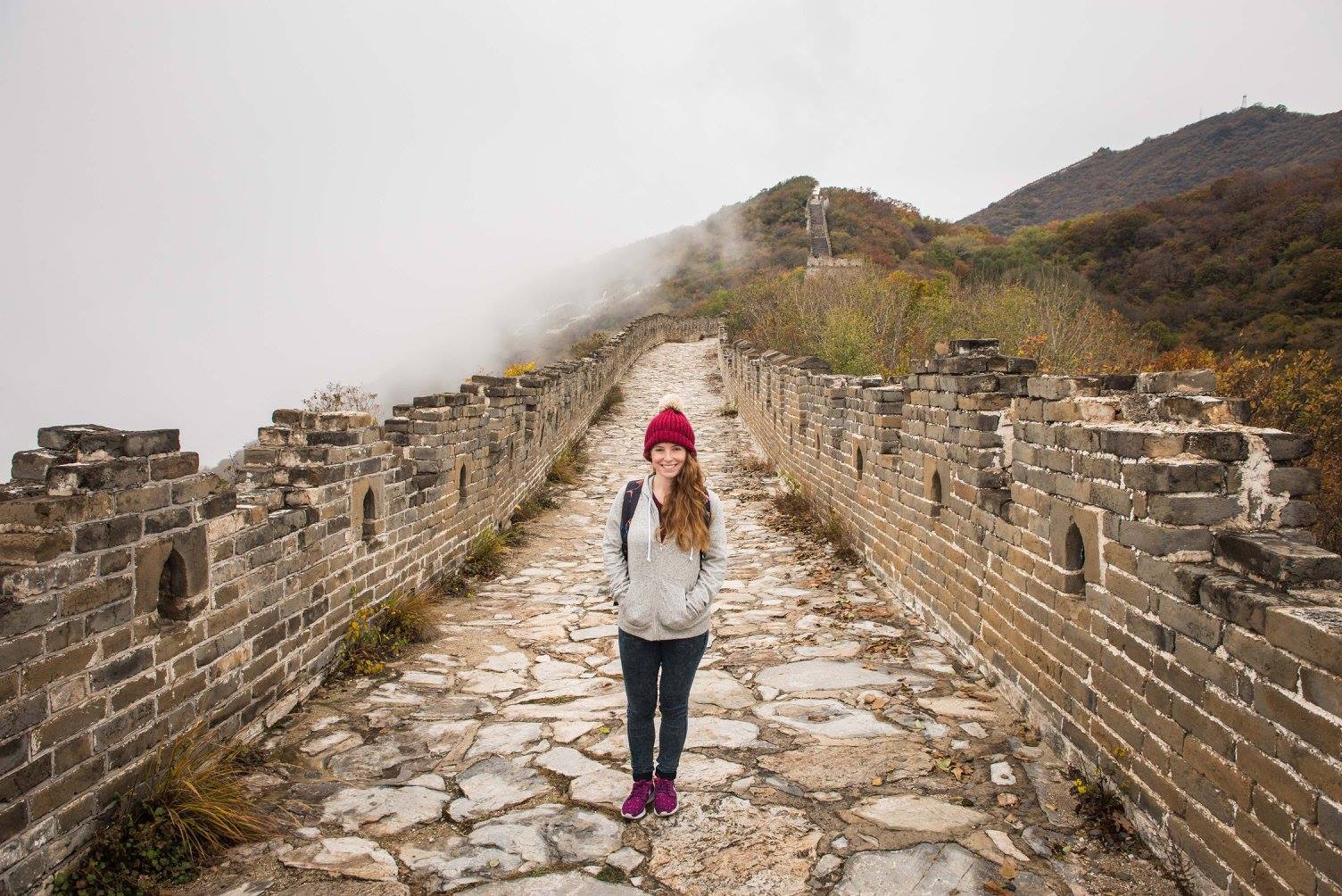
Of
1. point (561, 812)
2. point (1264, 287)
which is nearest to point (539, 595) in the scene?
point (561, 812)

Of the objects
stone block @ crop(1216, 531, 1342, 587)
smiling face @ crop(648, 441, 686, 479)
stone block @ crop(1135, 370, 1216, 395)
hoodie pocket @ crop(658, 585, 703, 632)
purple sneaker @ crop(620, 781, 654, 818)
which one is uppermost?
stone block @ crop(1135, 370, 1216, 395)

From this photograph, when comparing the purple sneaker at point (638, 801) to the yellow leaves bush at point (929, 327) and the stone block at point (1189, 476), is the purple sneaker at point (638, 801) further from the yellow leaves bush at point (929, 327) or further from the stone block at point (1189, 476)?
the yellow leaves bush at point (929, 327)

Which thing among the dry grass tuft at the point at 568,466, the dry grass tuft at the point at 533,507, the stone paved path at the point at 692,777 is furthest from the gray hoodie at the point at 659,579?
the dry grass tuft at the point at 568,466

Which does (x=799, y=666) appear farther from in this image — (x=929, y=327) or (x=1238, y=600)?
(x=929, y=327)

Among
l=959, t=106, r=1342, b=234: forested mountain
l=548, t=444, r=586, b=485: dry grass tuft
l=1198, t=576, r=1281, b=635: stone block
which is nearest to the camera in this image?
l=1198, t=576, r=1281, b=635: stone block

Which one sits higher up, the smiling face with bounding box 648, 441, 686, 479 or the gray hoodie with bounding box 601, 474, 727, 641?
the smiling face with bounding box 648, 441, 686, 479

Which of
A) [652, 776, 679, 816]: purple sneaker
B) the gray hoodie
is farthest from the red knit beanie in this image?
[652, 776, 679, 816]: purple sneaker

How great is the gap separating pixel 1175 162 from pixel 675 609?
266ft

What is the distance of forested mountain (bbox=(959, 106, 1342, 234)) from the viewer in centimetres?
5612

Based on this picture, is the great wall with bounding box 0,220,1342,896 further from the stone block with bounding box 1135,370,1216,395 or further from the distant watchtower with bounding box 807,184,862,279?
the distant watchtower with bounding box 807,184,862,279

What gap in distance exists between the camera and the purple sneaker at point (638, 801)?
343cm

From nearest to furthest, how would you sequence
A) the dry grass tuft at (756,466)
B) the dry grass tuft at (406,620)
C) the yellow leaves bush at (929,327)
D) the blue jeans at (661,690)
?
the blue jeans at (661,690) < the dry grass tuft at (406,620) < the dry grass tuft at (756,466) < the yellow leaves bush at (929,327)

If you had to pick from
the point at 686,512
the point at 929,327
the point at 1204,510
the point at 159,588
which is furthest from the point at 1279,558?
the point at 929,327

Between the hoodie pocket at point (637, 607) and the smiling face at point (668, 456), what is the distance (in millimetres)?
503
